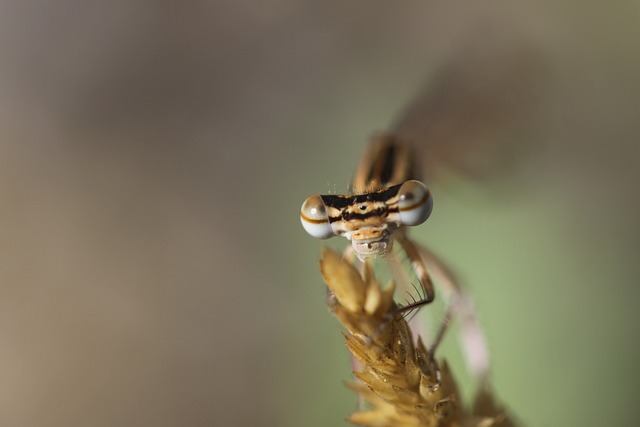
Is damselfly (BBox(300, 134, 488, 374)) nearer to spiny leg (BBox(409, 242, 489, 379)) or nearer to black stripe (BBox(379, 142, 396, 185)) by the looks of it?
spiny leg (BBox(409, 242, 489, 379))

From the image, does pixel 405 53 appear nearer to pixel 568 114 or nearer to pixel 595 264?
pixel 568 114

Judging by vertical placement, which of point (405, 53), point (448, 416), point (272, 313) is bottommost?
point (448, 416)

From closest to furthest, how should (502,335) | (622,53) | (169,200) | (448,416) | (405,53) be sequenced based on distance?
(448,416), (502,335), (622,53), (169,200), (405,53)

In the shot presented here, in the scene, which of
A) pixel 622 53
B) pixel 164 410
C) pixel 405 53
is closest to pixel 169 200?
pixel 164 410

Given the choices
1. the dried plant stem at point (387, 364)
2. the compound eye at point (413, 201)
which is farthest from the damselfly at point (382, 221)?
the dried plant stem at point (387, 364)

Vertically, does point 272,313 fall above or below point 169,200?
below

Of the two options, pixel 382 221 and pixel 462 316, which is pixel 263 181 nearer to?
pixel 382 221

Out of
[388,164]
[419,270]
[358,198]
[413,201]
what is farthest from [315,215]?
[388,164]
